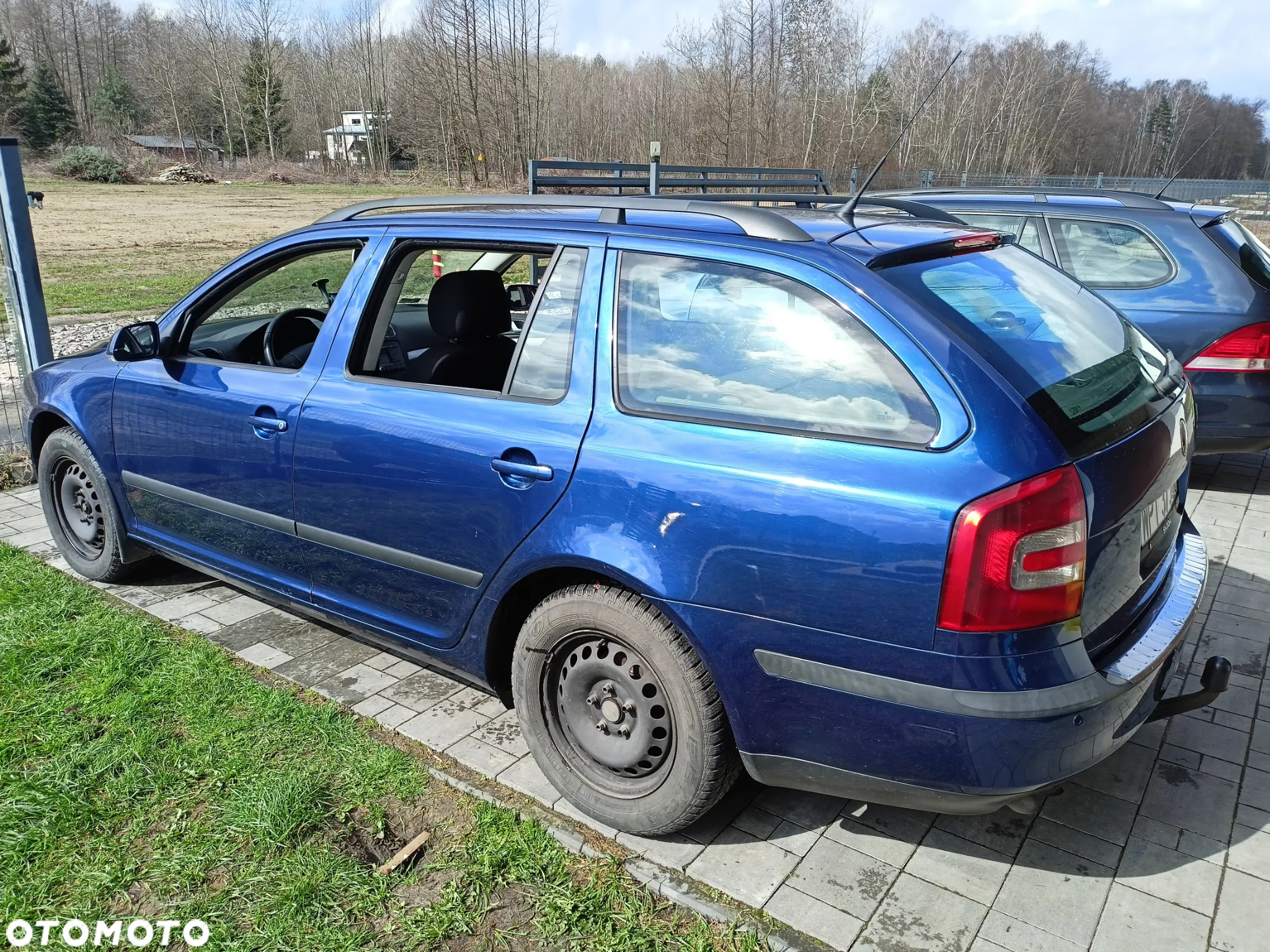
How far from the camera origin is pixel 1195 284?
5.71 m

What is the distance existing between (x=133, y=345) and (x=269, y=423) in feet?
3.14

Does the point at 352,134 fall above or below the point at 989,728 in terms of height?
above

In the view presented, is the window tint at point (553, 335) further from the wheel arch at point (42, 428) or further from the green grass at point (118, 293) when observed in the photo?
the green grass at point (118, 293)

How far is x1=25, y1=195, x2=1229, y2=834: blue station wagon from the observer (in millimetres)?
2158

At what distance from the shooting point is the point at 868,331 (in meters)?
2.34

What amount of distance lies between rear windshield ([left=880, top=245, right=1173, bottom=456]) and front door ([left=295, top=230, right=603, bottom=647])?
1.00m

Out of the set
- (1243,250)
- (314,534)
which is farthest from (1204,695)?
(1243,250)

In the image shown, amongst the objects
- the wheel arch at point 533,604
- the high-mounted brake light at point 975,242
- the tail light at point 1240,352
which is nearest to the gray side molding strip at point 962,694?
the wheel arch at point 533,604

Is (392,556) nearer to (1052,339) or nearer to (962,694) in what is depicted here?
(962,694)

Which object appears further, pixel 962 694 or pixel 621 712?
pixel 621 712

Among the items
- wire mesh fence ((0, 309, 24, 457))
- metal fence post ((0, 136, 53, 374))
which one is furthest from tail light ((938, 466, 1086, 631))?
wire mesh fence ((0, 309, 24, 457))

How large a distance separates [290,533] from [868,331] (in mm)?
2289

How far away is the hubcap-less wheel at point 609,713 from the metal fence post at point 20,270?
4.83 m

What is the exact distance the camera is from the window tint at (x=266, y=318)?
3965 millimetres
